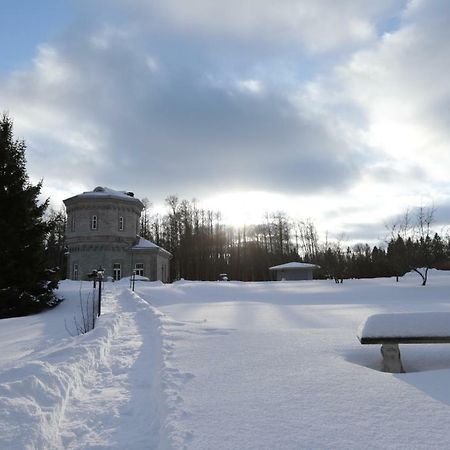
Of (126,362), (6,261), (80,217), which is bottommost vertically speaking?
(126,362)

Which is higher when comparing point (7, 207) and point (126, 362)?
point (7, 207)

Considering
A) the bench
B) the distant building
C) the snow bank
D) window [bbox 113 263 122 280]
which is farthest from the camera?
window [bbox 113 263 122 280]

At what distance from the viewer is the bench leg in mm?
5282

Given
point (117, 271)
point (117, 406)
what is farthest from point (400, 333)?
point (117, 271)

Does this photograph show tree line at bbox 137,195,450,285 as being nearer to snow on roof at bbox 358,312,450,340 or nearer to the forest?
the forest

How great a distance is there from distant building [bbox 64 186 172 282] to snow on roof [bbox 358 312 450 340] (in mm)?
37214

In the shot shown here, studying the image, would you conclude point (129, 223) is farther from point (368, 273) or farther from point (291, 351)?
point (291, 351)

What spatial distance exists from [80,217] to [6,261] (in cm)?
2462

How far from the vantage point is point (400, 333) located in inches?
209

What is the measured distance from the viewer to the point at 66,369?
209 inches

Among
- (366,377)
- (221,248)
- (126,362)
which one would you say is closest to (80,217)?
(221,248)

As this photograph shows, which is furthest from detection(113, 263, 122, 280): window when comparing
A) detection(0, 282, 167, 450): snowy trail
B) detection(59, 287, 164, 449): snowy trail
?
detection(59, 287, 164, 449): snowy trail

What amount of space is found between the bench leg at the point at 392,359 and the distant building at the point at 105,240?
37.4 m

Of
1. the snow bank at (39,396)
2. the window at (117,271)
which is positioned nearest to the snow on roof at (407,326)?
the snow bank at (39,396)
